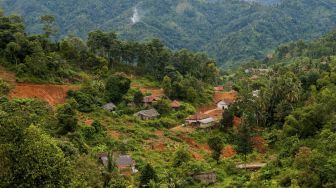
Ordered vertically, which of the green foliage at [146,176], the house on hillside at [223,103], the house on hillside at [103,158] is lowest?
the house on hillside at [223,103]

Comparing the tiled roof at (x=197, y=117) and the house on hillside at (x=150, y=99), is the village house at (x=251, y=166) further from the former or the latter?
the house on hillside at (x=150, y=99)

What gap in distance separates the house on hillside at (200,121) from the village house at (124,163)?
1570cm

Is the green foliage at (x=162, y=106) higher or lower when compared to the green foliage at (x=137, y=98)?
lower

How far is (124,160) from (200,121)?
1666 cm

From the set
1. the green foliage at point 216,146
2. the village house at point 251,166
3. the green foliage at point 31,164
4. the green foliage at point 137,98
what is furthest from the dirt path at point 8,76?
the green foliage at point 31,164

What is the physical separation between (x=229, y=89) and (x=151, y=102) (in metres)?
26.2

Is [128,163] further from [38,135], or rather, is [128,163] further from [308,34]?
[308,34]

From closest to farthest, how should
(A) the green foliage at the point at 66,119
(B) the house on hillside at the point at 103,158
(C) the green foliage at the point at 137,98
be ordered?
(B) the house on hillside at the point at 103,158
(A) the green foliage at the point at 66,119
(C) the green foliage at the point at 137,98

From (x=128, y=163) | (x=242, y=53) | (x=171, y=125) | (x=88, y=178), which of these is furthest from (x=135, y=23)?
(x=88, y=178)

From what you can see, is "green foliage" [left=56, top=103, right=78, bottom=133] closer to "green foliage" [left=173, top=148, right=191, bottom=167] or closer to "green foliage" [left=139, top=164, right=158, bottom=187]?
"green foliage" [left=173, top=148, right=191, bottom=167]

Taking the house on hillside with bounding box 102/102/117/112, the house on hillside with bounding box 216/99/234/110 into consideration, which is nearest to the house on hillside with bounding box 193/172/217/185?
the house on hillside with bounding box 102/102/117/112

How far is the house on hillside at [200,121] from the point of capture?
55.3 meters

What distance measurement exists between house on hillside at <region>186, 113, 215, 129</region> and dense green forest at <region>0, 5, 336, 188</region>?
0.88 meters

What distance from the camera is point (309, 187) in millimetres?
31453
